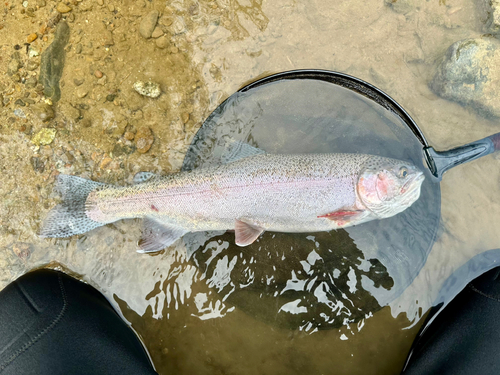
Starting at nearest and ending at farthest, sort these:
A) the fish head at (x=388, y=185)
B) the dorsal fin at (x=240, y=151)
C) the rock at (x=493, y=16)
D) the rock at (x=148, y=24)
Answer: the fish head at (x=388, y=185), the dorsal fin at (x=240, y=151), the rock at (x=493, y=16), the rock at (x=148, y=24)

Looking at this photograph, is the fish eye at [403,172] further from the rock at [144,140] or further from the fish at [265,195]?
the rock at [144,140]

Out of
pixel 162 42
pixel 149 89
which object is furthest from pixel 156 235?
pixel 162 42

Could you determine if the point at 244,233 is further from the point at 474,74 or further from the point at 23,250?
the point at 474,74

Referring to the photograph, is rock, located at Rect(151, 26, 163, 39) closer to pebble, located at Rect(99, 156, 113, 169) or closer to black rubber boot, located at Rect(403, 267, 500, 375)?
pebble, located at Rect(99, 156, 113, 169)

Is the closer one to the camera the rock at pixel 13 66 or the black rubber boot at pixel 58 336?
the black rubber boot at pixel 58 336

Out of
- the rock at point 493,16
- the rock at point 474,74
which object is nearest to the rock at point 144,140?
the rock at point 474,74

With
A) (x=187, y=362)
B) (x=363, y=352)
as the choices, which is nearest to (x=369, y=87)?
(x=363, y=352)

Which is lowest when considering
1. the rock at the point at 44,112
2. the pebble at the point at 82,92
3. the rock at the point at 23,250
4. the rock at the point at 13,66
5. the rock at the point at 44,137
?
the rock at the point at 23,250

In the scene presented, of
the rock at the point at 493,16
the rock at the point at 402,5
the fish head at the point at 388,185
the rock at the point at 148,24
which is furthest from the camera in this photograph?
the rock at the point at 148,24
